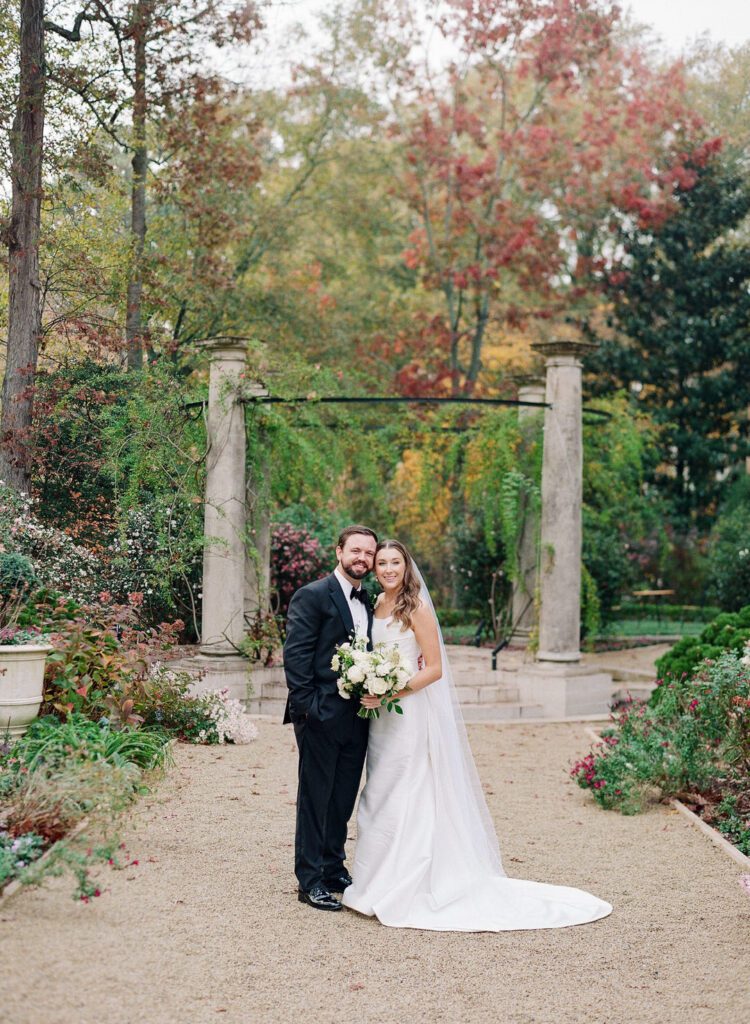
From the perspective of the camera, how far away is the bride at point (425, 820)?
502cm

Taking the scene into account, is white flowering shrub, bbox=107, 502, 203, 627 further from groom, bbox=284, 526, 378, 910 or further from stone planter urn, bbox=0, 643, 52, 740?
groom, bbox=284, 526, 378, 910

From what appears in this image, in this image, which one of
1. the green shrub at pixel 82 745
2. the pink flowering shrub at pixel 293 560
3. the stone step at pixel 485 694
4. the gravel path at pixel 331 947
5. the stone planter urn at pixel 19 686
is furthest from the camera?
the pink flowering shrub at pixel 293 560

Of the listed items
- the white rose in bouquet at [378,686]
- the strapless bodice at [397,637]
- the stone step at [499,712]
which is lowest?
the stone step at [499,712]

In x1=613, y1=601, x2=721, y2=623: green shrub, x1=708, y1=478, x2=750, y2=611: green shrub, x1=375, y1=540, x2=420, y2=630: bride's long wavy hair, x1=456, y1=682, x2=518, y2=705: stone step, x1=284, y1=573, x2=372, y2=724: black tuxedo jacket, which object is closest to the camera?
x1=284, y1=573, x2=372, y2=724: black tuxedo jacket

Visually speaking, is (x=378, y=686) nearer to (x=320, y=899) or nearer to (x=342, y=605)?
(x=342, y=605)

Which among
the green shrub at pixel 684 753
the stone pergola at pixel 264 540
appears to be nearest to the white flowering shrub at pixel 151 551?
the stone pergola at pixel 264 540

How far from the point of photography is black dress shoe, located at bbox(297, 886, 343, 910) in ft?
16.7

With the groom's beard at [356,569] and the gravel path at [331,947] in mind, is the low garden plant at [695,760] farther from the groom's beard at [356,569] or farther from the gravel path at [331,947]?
the groom's beard at [356,569]

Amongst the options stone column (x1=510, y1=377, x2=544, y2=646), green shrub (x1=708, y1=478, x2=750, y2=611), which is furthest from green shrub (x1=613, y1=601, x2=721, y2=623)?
stone column (x1=510, y1=377, x2=544, y2=646)

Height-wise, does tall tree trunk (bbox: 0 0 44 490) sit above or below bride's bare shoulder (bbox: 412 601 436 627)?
above

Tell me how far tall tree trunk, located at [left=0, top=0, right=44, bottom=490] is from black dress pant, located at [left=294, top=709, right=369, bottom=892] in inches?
277

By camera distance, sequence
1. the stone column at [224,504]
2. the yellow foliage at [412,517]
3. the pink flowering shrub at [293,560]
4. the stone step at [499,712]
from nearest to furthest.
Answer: the stone column at [224,504] → the stone step at [499,712] → the pink flowering shrub at [293,560] → the yellow foliage at [412,517]

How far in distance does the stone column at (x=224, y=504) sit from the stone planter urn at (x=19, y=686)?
3.53m

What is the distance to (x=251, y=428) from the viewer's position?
1098 cm
